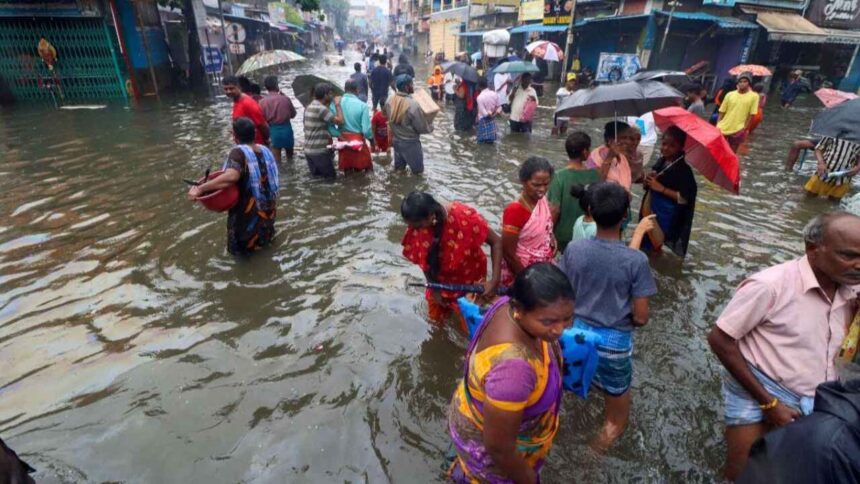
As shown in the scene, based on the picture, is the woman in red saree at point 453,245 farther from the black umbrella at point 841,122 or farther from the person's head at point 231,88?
the person's head at point 231,88

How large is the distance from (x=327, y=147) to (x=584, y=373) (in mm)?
5741

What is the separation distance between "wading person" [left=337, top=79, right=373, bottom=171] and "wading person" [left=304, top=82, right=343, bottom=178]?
152mm

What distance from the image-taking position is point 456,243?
9.71 feet

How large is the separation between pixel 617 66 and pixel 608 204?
18.2 m

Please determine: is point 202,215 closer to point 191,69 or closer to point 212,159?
point 212,159

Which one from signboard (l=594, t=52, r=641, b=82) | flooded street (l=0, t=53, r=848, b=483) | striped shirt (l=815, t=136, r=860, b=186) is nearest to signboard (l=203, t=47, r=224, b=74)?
flooded street (l=0, t=53, r=848, b=483)

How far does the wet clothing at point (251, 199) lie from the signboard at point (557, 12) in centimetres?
2049

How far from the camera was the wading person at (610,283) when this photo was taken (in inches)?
88.0

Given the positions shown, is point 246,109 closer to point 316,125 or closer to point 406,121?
point 316,125

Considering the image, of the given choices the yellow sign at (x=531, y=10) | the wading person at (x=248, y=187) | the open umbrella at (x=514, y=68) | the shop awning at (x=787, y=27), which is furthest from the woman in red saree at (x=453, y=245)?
the yellow sign at (x=531, y=10)

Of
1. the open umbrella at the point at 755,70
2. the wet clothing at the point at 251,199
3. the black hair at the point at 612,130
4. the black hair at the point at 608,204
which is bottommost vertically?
the wet clothing at the point at 251,199

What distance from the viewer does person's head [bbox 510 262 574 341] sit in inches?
59.2

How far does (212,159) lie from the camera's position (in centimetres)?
832

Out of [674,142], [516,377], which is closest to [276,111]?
[674,142]
